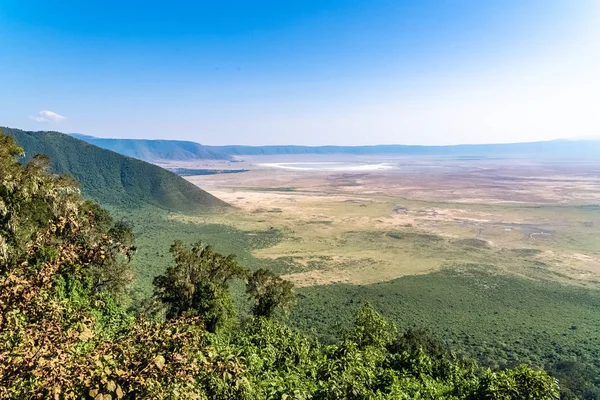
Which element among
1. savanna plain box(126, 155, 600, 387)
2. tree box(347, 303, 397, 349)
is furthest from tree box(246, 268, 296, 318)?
tree box(347, 303, 397, 349)

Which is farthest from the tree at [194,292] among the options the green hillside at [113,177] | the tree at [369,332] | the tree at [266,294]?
the green hillside at [113,177]

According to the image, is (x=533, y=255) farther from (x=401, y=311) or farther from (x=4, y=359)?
(x=4, y=359)

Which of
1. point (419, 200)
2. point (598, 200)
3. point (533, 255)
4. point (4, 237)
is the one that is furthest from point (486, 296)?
point (598, 200)

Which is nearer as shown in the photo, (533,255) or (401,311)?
(401,311)

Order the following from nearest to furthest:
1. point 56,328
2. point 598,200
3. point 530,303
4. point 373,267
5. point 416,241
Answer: point 56,328 → point 530,303 → point 373,267 → point 416,241 → point 598,200

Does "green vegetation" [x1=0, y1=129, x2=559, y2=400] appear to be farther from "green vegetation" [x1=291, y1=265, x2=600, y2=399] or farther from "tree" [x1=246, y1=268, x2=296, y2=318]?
"green vegetation" [x1=291, y1=265, x2=600, y2=399]
